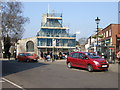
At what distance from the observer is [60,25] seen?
54.2 m

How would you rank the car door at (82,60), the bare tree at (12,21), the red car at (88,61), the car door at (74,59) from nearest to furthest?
the red car at (88,61) → the car door at (82,60) → the car door at (74,59) → the bare tree at (12,21)

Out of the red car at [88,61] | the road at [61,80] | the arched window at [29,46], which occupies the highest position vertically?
the arched window at [29,46]

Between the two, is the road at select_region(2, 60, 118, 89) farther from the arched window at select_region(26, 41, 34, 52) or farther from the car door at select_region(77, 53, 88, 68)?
the arched window at select_region(26, 41, 34, 52)

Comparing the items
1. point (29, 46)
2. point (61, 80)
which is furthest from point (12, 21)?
point (61, 80)

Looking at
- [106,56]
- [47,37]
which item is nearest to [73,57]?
[106,56]

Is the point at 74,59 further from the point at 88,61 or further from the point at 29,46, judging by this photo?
the point at 29,46

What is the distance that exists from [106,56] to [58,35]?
96.3 feet

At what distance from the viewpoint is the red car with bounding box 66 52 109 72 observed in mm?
16125

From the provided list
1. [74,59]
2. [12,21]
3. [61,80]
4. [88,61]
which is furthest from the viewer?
[12,21]

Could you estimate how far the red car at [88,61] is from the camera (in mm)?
16125

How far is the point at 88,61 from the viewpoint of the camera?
54.9ft

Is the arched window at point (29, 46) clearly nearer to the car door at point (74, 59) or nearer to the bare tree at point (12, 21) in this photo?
the bare tree at point (12, 21)

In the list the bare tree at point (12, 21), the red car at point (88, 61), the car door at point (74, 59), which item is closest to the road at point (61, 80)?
the red car at point (88, 61)

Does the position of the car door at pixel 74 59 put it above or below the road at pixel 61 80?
above
